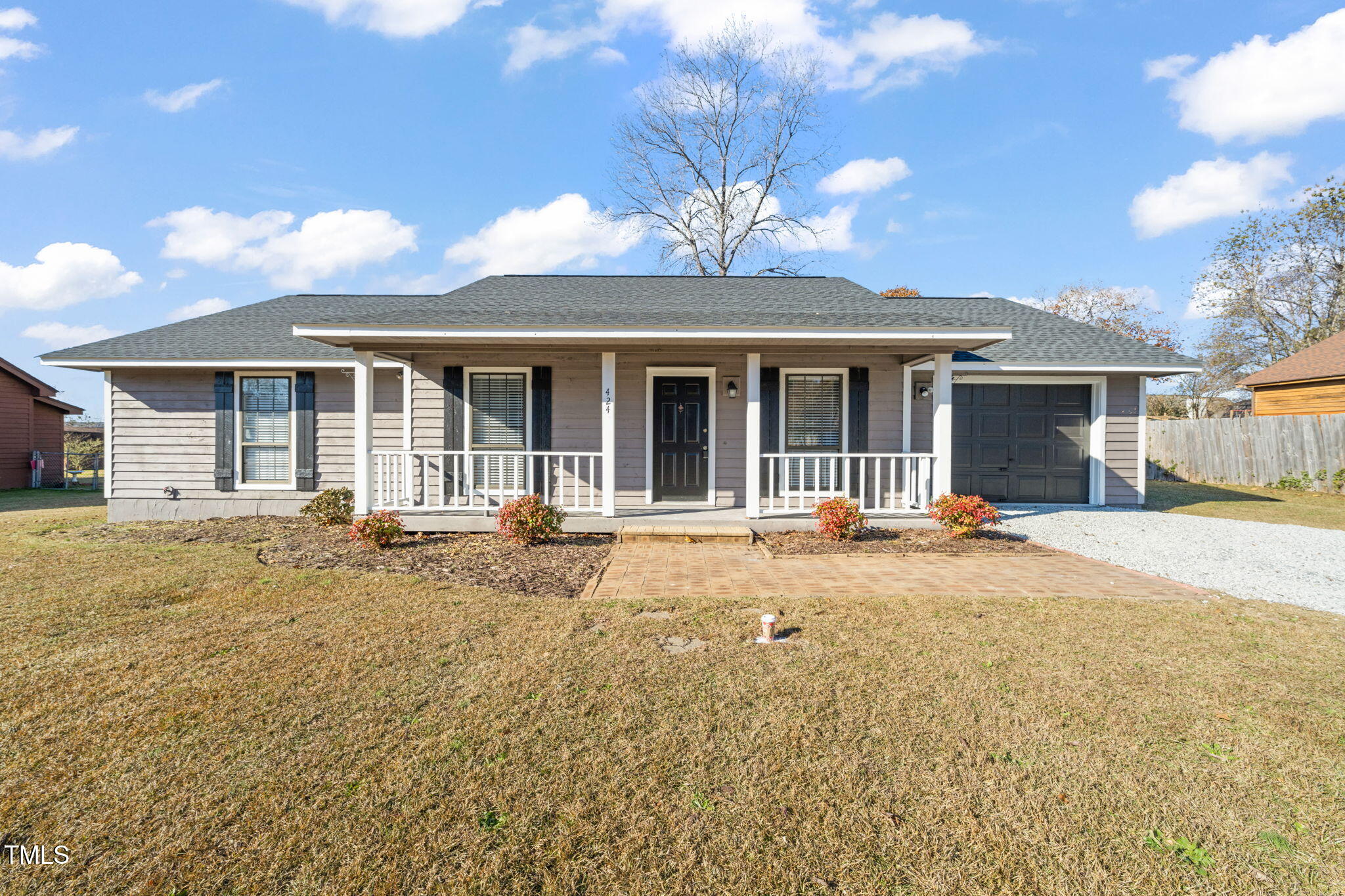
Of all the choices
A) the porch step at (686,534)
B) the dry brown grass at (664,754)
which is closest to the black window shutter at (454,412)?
the porch step at (686,534)

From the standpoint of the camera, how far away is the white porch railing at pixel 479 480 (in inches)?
326

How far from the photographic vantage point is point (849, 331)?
7.35 meters

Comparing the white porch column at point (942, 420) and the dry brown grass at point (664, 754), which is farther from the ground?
the white porch column at point (942, 420)

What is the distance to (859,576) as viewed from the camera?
5719mm

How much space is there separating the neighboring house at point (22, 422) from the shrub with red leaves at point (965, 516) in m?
24.8

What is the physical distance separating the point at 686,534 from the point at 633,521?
0.87m

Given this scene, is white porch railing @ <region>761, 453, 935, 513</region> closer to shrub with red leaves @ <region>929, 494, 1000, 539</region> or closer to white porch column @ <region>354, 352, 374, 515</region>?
shrub with red leaves @ <region>929, 494, 1000, 539</region>

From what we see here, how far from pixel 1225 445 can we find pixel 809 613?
701 inches

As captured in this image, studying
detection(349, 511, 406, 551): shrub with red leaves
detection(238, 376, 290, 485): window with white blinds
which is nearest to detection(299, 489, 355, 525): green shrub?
detection(349, 511, 406, 551): shrub with red leaves

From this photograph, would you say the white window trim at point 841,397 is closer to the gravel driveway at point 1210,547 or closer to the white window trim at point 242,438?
the gravel driveway at point 1210,547

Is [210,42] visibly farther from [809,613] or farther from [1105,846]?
[1105,846]

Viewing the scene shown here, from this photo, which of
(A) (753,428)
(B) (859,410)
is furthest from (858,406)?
(A) (753,428)

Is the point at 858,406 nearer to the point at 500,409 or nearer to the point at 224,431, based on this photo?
the point at 500,409

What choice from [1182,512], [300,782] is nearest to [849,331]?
[300,782]
